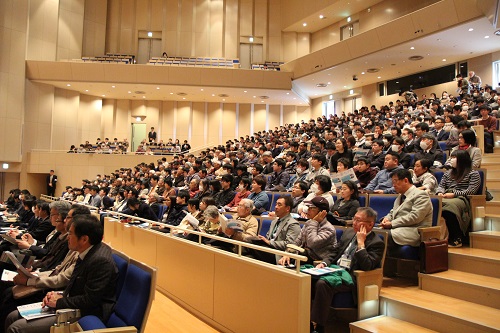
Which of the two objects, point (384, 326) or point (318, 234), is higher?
point (318, 234)

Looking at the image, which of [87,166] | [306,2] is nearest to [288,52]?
[306,2]

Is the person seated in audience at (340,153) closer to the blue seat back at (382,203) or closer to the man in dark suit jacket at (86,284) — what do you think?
the blue seat back at (382,203)

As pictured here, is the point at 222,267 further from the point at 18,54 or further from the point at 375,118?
the point at 18,54

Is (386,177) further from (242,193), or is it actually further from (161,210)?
(161,210)

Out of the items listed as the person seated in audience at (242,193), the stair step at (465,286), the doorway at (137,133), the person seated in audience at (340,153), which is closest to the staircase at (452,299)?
the stair step at (465,286)

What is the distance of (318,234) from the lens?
3152 mm

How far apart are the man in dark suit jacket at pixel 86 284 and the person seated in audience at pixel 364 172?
3613 millimetres

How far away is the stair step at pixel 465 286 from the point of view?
278 centimetres

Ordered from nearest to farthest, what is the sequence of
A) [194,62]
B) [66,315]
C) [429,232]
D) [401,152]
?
[66,315] < [429,232] < [401,152] < [194,62]

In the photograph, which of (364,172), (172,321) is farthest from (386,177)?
→ (172,321)

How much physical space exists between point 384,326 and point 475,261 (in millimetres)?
1106

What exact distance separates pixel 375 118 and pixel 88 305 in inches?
386

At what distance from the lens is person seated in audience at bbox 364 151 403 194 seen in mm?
4629

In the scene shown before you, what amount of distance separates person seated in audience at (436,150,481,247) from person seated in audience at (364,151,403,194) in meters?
0.55
